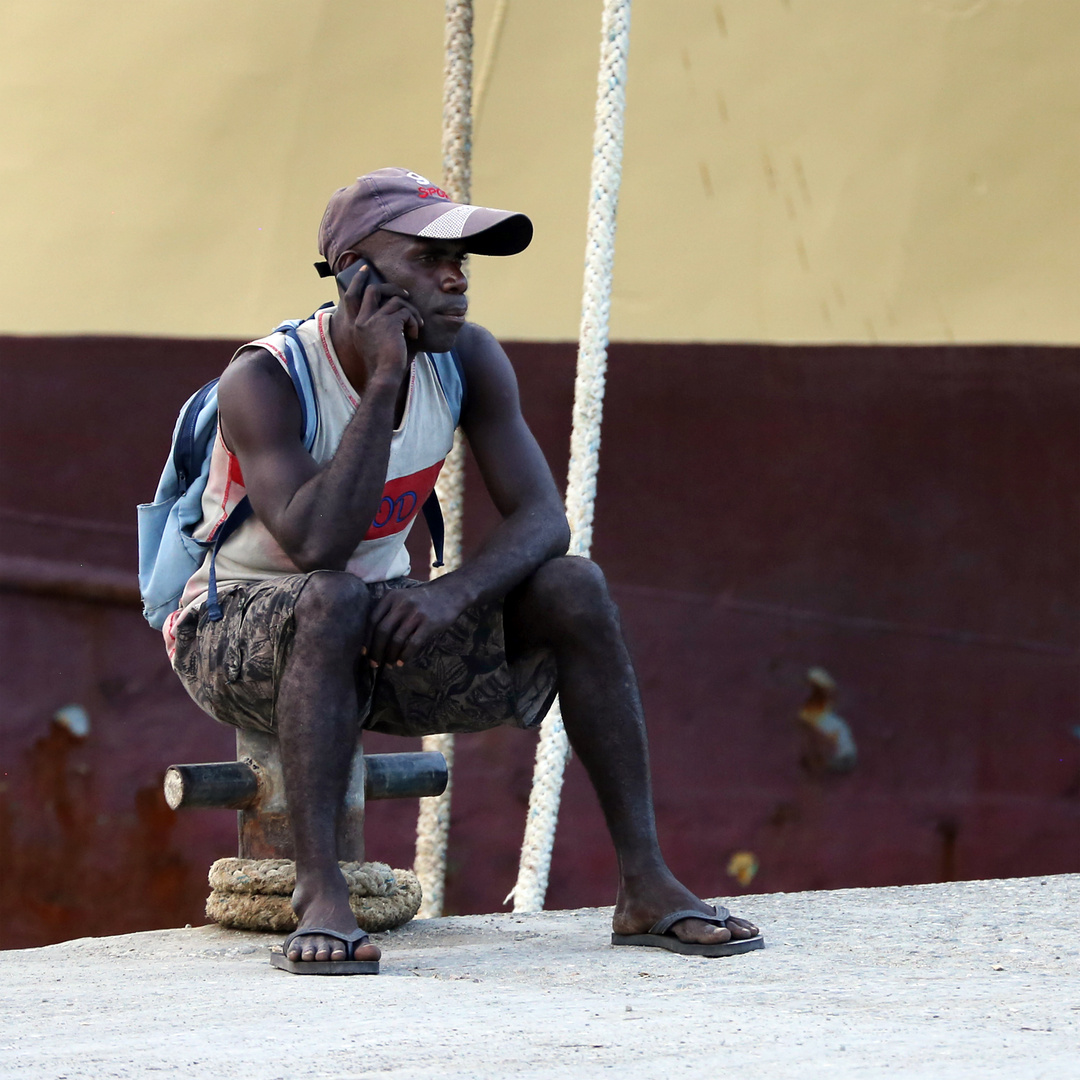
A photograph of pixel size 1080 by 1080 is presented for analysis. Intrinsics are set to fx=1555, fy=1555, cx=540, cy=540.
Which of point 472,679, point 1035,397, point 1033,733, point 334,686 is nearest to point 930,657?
point 1033,733

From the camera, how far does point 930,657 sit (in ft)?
11.4

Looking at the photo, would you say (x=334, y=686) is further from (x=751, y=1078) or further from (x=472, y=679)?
(x=751, y=1078)

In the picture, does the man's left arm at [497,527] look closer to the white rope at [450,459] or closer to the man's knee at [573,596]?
the man's knee at [573,596]

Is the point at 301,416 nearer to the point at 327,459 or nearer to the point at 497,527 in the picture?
the point at 327,459

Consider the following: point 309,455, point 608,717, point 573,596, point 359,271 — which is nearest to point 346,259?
point 359,271

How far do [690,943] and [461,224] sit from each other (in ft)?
3.01

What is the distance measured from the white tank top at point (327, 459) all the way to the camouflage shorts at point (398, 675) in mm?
41

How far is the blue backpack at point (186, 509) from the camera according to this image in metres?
2.04

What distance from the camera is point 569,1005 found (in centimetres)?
155

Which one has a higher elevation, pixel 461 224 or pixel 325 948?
pixel 461 224

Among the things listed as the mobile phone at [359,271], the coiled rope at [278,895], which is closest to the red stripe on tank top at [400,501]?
the mobile phone at [359,271]

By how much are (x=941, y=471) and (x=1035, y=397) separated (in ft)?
0.88

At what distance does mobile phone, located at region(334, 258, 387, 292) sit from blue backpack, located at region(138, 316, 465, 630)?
88 millimetres

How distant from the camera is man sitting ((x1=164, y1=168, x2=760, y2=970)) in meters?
1.80
